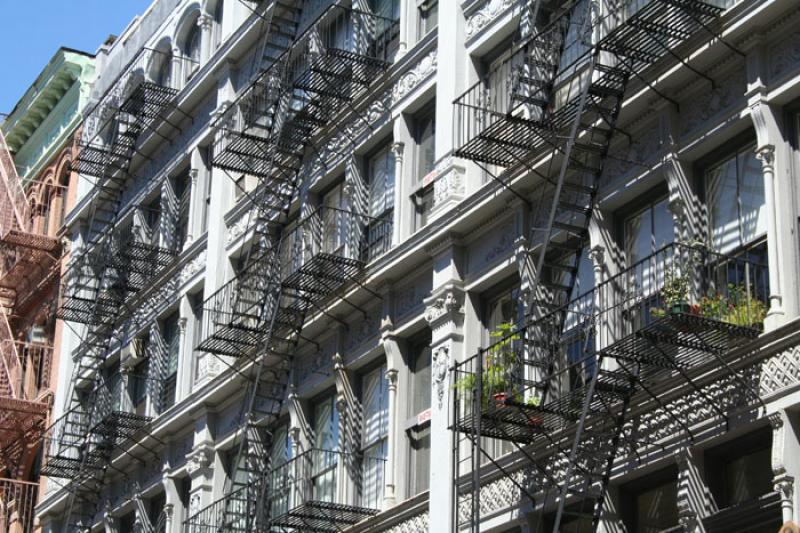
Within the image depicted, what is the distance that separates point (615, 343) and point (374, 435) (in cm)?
919

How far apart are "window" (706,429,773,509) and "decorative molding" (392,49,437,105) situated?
1106 cm

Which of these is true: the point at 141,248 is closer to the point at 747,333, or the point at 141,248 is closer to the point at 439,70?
the point at 439,70

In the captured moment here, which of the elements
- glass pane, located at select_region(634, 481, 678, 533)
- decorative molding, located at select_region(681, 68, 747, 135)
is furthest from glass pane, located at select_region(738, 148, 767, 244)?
glass pane, located at select_region(634, 481, 678, 533)

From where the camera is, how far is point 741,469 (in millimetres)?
21328

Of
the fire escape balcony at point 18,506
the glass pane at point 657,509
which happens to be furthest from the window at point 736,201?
the fire escape balcony at point 18,506

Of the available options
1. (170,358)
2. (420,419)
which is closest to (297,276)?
(420,419)

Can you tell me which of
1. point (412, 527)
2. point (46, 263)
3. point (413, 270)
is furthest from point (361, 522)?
point (46, 263)

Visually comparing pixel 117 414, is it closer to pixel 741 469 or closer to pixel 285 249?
pixel 285 249

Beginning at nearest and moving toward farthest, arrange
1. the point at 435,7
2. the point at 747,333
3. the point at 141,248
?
the point at 747,333, the point at 435,7, the point at 141,248

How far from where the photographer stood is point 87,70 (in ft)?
160

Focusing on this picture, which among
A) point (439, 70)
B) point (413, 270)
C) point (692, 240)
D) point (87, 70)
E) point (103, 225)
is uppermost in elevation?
point (87, 70)

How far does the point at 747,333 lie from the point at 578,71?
A: 641 cm

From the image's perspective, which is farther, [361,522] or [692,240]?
[361,522]

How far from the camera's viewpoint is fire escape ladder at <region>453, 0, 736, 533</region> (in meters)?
21.9
